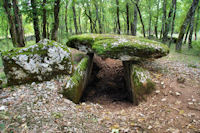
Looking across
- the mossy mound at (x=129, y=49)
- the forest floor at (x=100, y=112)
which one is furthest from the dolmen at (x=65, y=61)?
the forest floor at (x=100, y=112)

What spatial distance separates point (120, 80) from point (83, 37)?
350 cm

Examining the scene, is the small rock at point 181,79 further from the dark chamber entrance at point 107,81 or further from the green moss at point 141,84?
the dark chamber entrance at point 107,81

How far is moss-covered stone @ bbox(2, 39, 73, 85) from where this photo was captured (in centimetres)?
383

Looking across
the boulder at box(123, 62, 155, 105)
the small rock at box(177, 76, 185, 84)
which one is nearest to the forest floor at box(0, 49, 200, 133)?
the small rock at box(177, 76, 185, 84)

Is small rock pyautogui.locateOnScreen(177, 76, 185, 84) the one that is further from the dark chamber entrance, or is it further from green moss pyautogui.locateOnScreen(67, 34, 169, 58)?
the dark chamber entrance

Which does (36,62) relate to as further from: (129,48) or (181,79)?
(181,79)

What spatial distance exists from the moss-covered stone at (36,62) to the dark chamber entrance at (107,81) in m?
2.63

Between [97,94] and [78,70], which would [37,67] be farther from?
[97,94]

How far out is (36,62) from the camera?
13.2 feet

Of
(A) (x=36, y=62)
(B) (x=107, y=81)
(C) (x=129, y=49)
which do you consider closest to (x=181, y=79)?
(C) (x=129, y=49)

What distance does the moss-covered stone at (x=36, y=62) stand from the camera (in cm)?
383

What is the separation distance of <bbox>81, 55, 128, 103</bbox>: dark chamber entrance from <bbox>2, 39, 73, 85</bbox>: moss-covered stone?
263 cm

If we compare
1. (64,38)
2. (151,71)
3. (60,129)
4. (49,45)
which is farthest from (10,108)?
(64,38)

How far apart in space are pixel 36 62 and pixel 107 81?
479 centimetres
